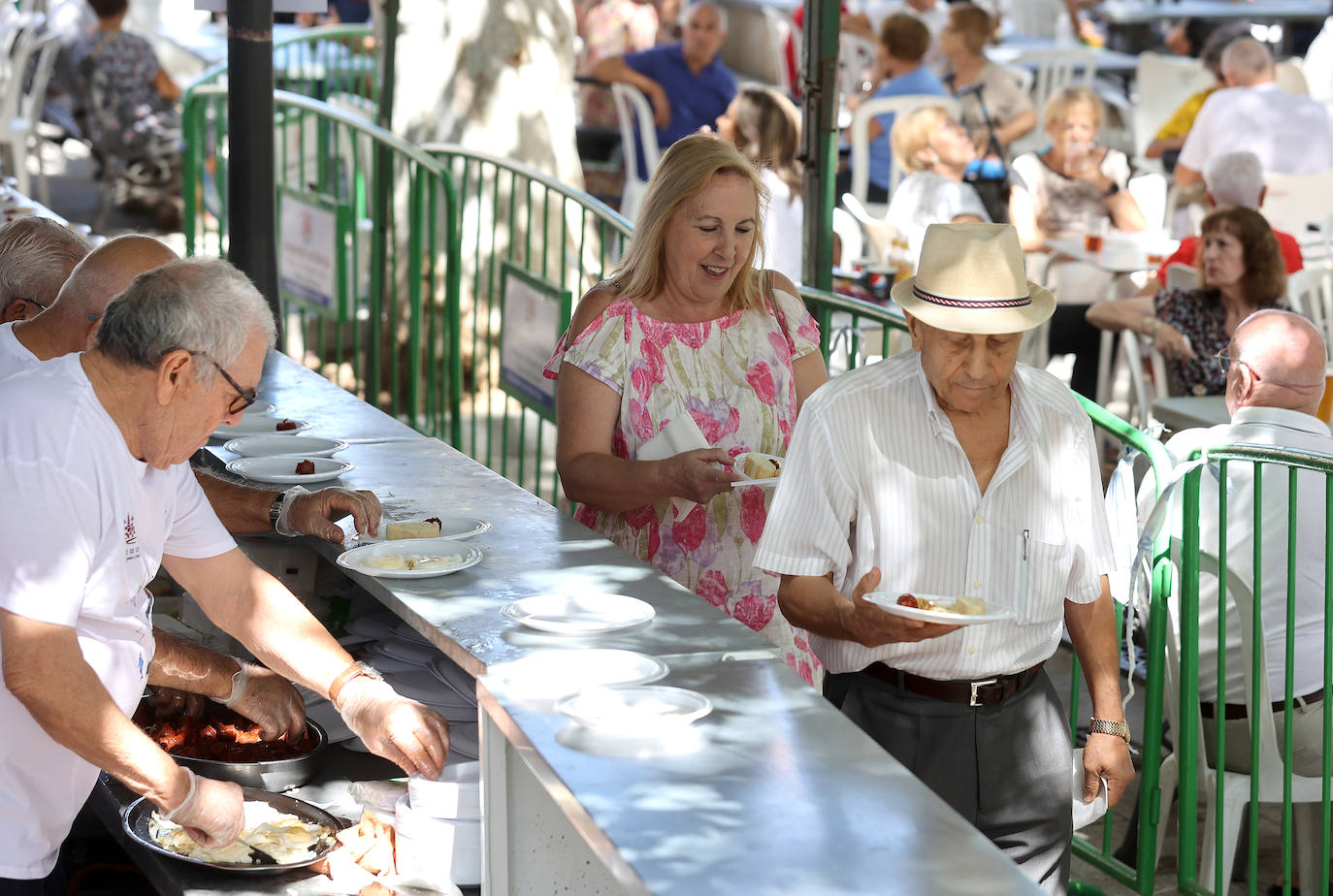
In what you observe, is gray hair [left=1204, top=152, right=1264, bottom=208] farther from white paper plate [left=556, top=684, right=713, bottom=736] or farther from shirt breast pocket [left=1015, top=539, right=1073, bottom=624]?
white paper plate [left=556, top=684, right=713, bottom=736]

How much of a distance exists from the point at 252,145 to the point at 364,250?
3.47 meters

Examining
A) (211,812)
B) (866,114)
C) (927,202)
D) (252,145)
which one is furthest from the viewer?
(866,114)

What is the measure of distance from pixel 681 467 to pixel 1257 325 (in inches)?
79.8

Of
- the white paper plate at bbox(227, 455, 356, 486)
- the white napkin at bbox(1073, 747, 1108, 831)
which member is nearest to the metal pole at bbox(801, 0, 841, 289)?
the white paper plate at bbox(227, 455, 356, 486)

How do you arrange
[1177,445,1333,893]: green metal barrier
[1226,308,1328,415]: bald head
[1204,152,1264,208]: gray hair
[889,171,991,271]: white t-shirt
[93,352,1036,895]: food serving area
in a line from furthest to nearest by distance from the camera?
[889,171,991,271]: white t-shirt < [1204,152,1264,208]: gray hair < [1226,308,1328,415]: bald head < [1177,445,1333,893]: green metal barrier < [93,352,1036,895]: food serving area

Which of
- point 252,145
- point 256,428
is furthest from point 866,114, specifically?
point 256,428

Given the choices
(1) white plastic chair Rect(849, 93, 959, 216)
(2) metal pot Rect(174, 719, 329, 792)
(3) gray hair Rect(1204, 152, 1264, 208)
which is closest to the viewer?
(2) metal pot Rect(174, 719, 329, 792)

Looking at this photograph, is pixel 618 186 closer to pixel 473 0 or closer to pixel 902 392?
pixel 473 0

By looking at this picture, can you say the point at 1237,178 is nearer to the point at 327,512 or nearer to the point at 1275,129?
the point at 1275,129

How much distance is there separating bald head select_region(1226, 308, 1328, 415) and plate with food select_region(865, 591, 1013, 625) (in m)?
2.10

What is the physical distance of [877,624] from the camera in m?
2.79

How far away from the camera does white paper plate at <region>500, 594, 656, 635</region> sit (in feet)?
9.16

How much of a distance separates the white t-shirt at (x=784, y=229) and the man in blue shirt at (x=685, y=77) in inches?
144

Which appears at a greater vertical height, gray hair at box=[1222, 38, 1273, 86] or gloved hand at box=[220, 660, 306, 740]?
gray hair at box=[1222, 38, 1273, 86]
